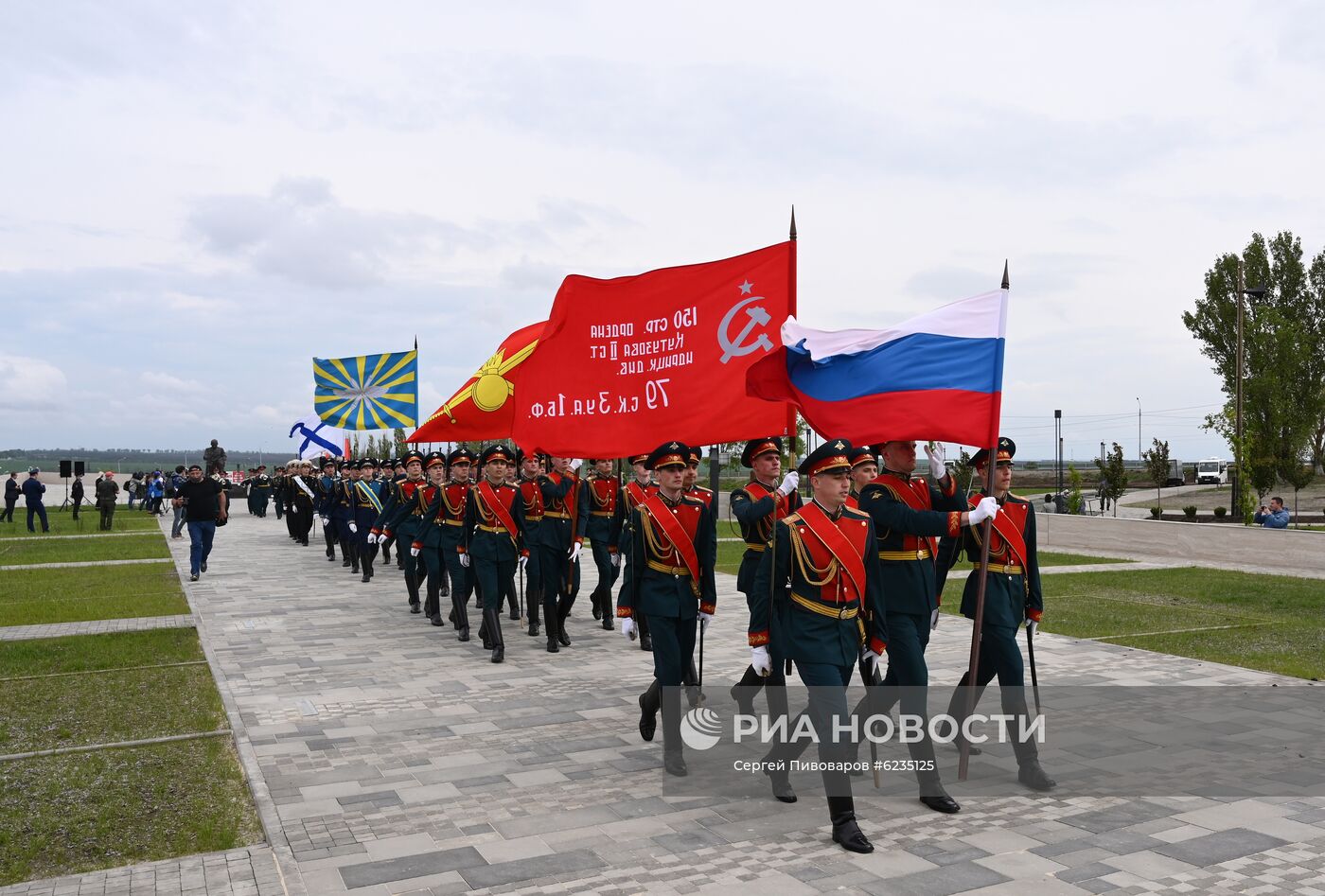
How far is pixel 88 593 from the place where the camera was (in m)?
16.3

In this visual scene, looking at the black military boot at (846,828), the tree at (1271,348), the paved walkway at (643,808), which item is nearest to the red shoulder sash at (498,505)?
the paved walkway at (643,808)

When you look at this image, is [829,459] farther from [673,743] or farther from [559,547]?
[559,547]

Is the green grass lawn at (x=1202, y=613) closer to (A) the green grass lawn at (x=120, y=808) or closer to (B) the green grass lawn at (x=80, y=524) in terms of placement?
(A) the green grass lawn at (x=120, y=808)

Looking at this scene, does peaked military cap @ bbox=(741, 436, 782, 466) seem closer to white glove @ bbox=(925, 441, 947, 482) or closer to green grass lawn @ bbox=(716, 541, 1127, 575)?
white glove @ bbox=(925, 441, 947, 482)

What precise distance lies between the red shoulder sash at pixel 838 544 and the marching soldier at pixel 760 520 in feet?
0.84

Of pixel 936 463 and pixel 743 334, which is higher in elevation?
pixel 743 334

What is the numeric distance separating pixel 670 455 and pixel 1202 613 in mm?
9270


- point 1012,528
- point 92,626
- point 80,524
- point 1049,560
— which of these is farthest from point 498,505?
point 80,524

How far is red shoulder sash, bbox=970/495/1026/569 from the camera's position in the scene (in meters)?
6.84

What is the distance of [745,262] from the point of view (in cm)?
770

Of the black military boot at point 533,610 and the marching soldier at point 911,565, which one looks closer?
the marching soldier at point 911,565

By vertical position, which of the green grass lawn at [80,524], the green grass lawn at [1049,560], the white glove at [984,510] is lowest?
the green grass lawn at [1049,560]

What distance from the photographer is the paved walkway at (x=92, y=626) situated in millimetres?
12438

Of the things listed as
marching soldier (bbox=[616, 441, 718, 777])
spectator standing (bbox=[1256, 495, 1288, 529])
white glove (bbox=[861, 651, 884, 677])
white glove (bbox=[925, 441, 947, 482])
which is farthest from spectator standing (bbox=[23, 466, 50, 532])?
white glove (bbox=[925, 441, 947, 482])
